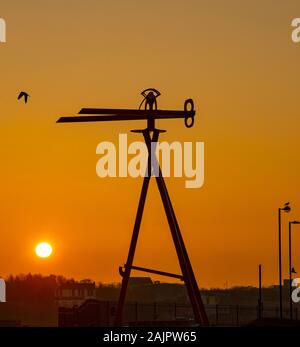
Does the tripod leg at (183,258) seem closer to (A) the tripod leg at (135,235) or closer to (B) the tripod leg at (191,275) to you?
(B) the tripod leg at (191,275)

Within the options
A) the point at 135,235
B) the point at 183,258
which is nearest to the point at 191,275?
the point at 183,258

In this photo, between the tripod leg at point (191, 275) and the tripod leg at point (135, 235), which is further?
Answer: the tripod leg at point (191, 275)

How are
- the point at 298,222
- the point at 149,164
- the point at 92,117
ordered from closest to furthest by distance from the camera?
the point at 149,164 → the point at 92,117 → the point at 298,222

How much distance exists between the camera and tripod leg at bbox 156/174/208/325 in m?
74.8

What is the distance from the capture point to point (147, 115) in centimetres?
7681

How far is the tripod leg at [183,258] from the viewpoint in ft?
245

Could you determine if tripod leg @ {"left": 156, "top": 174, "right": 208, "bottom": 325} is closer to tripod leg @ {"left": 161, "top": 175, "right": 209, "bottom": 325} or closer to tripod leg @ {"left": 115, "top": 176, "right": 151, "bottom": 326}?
tripod leg @ {"left": 161, "top": 175, "right": 209, "bottom": 325}

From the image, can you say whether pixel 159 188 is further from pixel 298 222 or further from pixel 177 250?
pixel 298 222

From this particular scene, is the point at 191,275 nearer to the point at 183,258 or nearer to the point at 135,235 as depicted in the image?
the point at 183,258

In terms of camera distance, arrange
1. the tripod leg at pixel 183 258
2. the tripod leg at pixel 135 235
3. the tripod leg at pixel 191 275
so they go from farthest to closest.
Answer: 1. the tripod leg at pixel 191 275
2. the tripod leg at pixel 183 258
3. the tripod leg at pixel 135 235
